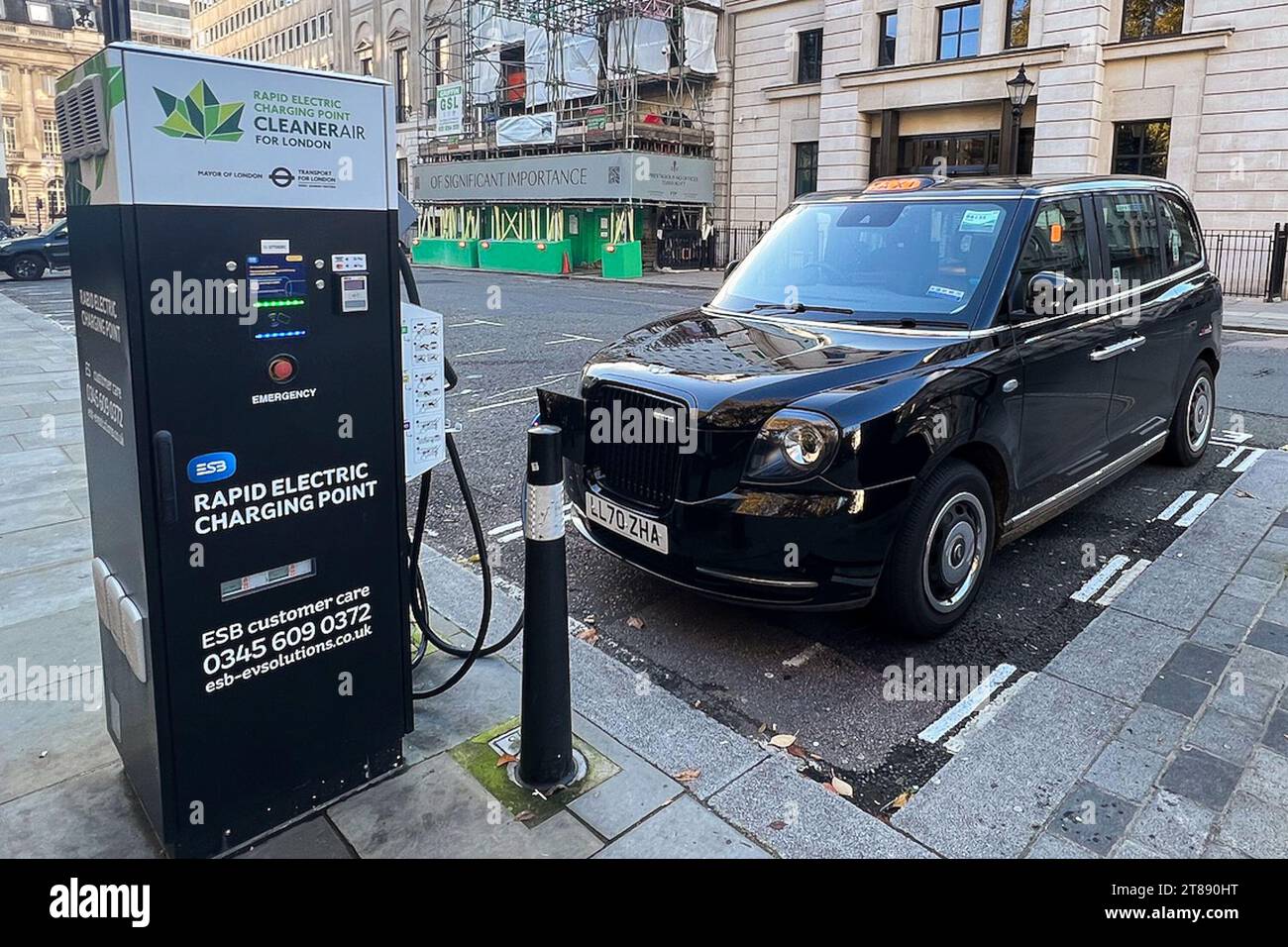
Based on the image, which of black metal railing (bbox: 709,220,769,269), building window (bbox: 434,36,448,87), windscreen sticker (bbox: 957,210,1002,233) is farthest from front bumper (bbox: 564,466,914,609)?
building window (bbox: 434,36,448,87)

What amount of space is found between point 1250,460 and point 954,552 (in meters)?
4.35

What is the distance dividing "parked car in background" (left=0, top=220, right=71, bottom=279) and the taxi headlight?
2762 cm

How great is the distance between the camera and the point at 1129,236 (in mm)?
5633

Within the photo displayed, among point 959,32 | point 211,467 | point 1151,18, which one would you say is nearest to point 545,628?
point 211,467

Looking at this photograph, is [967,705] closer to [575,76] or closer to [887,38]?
[887,38]

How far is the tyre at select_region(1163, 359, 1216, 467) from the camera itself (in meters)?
6.57

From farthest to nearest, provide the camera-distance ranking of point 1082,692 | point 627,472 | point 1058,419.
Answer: point 1058,419, point 627,472, point 1082,692

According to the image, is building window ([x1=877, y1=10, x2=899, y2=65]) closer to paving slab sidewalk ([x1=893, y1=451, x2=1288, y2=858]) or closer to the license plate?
paving slab sidewalk ([x1=893, y1=451, x2=1288, y2=858])

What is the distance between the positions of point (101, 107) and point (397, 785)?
2.09m

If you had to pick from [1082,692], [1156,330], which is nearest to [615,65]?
[1156,330]

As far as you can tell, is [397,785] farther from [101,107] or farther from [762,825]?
[101,107]

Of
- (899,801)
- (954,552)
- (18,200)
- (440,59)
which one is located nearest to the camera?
(899,801)

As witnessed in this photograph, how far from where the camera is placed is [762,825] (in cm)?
290
